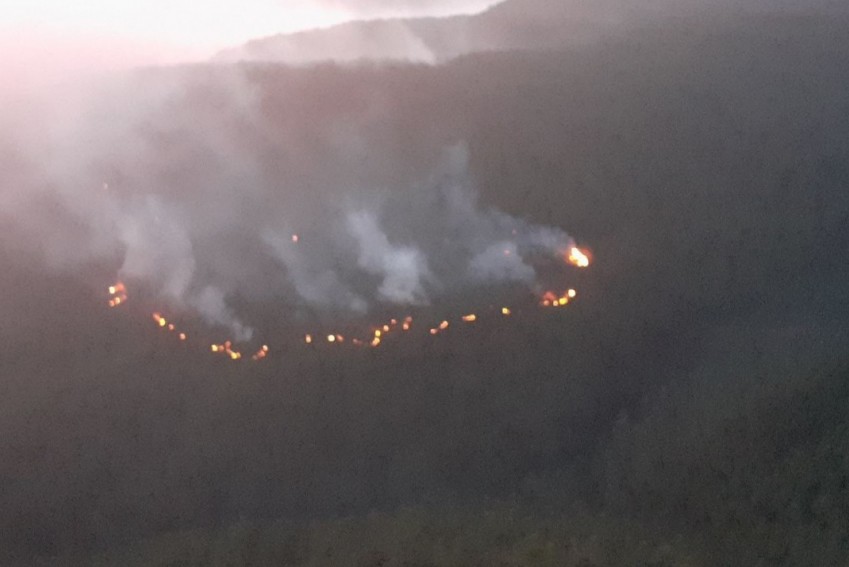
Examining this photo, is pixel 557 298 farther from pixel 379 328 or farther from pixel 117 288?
pixel 117 288

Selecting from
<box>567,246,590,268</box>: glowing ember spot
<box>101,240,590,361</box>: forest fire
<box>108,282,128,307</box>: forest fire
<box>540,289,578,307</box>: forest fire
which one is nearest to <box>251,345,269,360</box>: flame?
<box>101,240,590,361</box>: forest fire

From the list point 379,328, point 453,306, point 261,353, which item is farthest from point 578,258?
point 261,353

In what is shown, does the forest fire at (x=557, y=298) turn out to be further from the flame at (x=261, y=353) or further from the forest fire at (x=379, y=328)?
the flame at (x=261, y=353)

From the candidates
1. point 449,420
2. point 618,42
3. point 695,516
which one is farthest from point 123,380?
point 618,42

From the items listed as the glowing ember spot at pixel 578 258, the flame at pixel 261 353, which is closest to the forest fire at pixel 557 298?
the glowing ember spot at pixel 578 258

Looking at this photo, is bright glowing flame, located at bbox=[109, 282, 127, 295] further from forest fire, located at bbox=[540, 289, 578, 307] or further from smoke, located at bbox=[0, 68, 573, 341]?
forest fire, located at bbox=[540, 289, 578, 307]

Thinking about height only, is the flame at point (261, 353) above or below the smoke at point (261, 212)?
below
